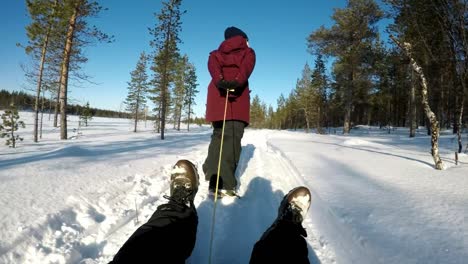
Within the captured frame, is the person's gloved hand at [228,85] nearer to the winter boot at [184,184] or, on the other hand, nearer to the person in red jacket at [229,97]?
the person in red jacket at [229,97]

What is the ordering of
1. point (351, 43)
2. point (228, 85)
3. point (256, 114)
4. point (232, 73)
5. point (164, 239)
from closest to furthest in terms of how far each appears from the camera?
point (164, 239) → point (228, 85) → point (232, 73) → point (351, 43) → point (256, 114)

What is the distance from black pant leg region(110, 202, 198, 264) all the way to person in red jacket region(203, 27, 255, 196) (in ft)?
5.27

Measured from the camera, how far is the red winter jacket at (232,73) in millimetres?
3484

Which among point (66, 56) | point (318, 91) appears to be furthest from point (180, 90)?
point (66, 56)

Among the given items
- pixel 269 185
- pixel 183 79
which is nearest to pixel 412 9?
pixel 269 185

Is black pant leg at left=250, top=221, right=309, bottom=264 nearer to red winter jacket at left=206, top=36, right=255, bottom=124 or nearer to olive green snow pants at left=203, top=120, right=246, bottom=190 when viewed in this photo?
olive green snow pants at left=203, top=120, right=246, bottom=190

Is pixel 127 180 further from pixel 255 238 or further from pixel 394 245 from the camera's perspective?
pixel 394 245

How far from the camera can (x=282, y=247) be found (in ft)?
5.32

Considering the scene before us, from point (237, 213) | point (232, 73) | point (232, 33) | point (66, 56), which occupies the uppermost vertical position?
point (66, 56)

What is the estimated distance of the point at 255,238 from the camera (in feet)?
7.94

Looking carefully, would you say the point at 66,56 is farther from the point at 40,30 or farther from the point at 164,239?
the point at 164,239

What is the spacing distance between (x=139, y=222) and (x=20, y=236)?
94cm

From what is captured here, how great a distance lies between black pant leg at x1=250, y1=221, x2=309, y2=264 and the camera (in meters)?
1.54

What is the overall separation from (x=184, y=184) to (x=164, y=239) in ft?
2.91
